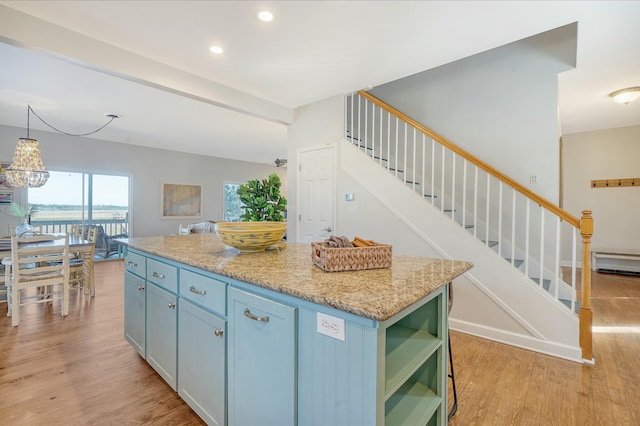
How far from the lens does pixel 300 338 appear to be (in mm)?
1050

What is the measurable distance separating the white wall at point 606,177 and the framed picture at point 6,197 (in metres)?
10.6

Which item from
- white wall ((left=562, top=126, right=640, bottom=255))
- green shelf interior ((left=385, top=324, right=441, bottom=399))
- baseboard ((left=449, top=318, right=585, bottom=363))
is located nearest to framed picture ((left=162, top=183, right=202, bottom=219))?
baseboard ((left=449, top=318, right=585, bottom=363))

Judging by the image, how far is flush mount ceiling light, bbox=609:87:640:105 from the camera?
11.7ft

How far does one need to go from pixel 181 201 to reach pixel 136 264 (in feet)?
20.2

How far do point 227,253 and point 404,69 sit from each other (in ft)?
8.94

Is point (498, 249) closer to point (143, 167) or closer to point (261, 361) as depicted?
point (261, 361)

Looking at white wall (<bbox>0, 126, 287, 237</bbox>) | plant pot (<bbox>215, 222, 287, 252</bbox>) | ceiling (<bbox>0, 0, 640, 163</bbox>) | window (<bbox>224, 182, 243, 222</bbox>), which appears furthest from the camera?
window (<bbox>224, 182, 243, 222</bbox>)

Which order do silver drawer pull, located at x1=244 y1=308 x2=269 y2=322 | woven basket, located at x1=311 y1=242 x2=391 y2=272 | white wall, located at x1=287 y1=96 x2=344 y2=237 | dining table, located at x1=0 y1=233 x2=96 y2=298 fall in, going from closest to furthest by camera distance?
silver drawer pull, located at x1=244 y1=308 x2=269 y2=322 < woven basket, located at x1=311 y1=242 x2=391 y2=272 < dining table, located at x1=0 y1=233 x2=96 y2=298 < white wall, located at x1=287 y1=96 x2=344 y2=237

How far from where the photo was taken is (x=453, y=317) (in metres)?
2.98

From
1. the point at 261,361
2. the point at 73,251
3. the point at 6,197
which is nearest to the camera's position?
the point at 261,361

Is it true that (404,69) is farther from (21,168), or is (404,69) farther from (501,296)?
(21,168)

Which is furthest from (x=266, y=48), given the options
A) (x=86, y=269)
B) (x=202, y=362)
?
(x=86, y=269)

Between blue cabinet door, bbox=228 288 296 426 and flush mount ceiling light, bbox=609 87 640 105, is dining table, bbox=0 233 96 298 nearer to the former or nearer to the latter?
blue cabinet door, bbox=228 288 296 426

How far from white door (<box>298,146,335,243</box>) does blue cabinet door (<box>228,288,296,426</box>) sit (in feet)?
9.18
